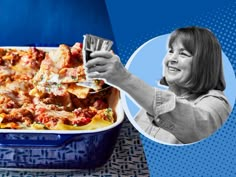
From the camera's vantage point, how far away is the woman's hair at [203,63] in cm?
146

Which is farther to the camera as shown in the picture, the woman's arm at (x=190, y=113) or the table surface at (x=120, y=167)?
the table surface at (x=120, y=167)

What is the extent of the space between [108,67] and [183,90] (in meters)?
0.17

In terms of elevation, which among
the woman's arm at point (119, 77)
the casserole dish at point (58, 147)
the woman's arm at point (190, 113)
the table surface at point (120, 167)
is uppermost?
the woman's arm at point (119, 77)

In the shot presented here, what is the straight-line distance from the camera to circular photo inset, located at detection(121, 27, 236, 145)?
1.46m

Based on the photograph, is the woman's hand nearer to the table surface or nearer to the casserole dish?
the casserole dish

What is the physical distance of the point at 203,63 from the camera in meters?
1.46

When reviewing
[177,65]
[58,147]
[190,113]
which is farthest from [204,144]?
[58,147]

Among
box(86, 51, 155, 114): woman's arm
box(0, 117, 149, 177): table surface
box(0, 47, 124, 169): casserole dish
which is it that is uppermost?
box(86, 51, 155, 114): woman's arm

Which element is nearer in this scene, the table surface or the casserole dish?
the casserole dish

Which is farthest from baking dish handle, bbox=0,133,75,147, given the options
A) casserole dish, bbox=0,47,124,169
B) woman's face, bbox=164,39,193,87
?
woman's face, bbox=164,39,193,87

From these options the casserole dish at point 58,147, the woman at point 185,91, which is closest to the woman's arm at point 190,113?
the woman at point 185,91

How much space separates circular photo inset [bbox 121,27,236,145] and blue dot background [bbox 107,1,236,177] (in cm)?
2

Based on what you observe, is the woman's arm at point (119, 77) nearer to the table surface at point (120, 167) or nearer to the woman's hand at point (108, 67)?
the woman's hand at point (108, 67)

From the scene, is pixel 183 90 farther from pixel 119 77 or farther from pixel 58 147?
pixel 58 147
